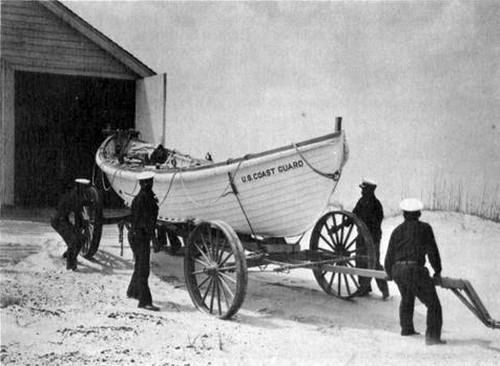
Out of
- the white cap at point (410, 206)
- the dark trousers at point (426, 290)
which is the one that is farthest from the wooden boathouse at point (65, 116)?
the dark trousers at point (426, 290)

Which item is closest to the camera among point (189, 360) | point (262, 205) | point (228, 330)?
point (189, 360)

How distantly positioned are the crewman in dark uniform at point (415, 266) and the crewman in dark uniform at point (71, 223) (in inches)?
190

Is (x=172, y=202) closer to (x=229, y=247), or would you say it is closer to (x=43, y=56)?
(x=229, y=247)

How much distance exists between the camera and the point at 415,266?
5.68 metres

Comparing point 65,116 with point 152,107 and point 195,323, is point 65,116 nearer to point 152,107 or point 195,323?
point 152,107

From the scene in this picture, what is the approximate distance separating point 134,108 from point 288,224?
9.97 meters

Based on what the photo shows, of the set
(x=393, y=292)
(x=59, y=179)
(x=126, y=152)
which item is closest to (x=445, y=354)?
(x=393, y=292)

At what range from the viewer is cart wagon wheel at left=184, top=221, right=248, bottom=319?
244 inches

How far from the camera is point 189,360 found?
5074mm

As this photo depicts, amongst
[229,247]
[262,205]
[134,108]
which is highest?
[134,108]

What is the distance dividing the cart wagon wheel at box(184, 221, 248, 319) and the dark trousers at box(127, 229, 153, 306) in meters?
0.49

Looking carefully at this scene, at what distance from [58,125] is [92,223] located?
8084 millimetres

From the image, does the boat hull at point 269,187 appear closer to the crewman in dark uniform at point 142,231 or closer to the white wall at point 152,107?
the crewman in dark uniform at point 142,231

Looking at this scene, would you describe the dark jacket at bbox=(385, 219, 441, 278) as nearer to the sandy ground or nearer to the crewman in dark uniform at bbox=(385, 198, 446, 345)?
the crewman in dark uniform at bbox=(385, 198, 446, 345)
